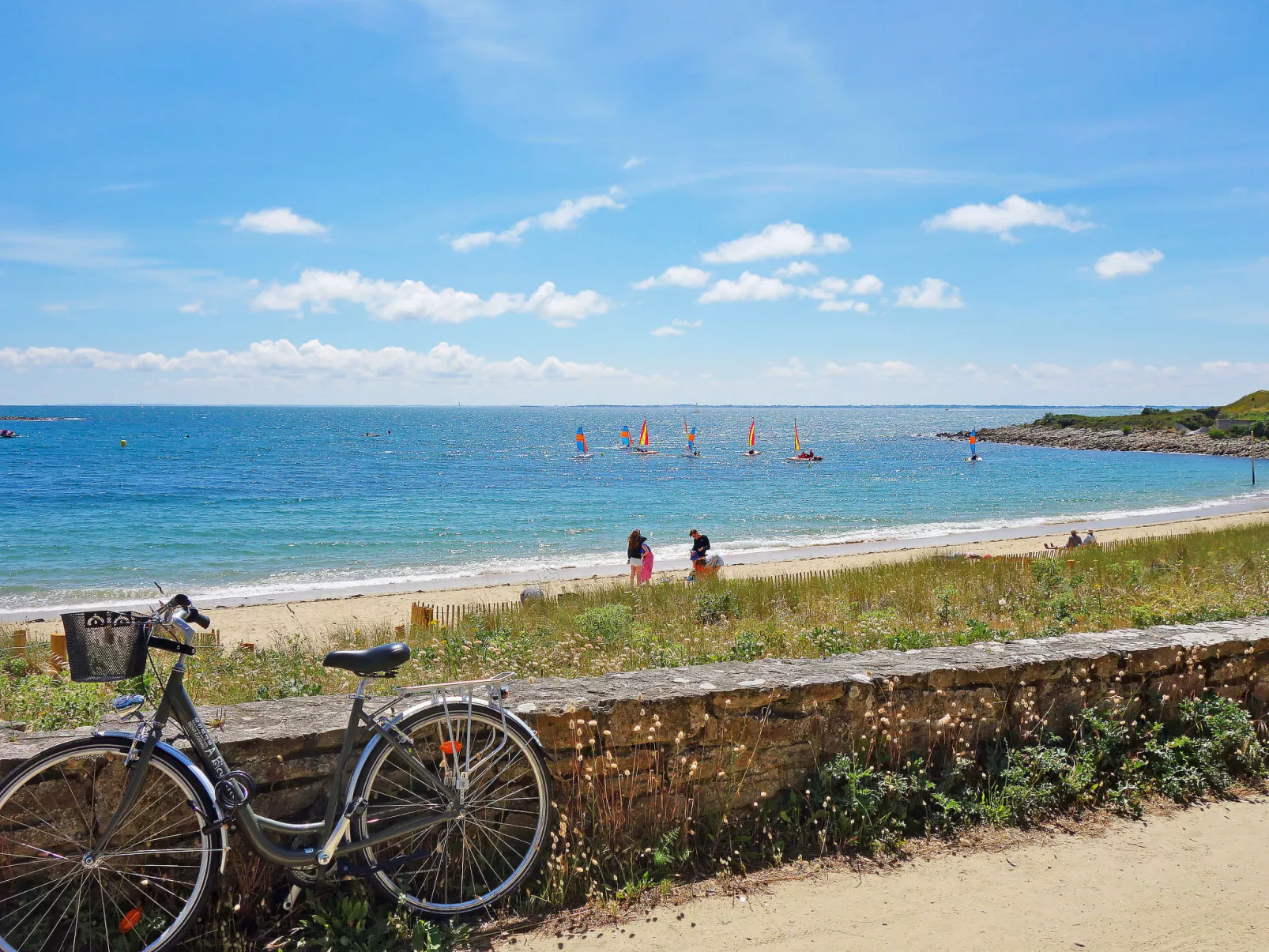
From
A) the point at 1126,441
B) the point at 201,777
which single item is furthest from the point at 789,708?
the point at 1126,441

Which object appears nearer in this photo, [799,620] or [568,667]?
[568,667]

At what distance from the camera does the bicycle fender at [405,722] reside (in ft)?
8.98

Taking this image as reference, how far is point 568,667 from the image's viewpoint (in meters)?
5.54

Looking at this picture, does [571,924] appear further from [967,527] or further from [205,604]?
[967,527]

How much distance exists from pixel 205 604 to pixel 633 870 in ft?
61.9

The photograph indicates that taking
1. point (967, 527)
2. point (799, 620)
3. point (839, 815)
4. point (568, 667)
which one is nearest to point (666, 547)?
point (967, 527)

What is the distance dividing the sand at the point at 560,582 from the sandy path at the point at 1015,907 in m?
8.95

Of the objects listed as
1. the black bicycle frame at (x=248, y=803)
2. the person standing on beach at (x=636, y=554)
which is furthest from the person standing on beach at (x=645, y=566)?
the black bicycle frame at (x=248, y=803)

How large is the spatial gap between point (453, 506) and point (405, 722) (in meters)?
40.3

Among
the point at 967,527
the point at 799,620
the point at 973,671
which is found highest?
the point at 973,671

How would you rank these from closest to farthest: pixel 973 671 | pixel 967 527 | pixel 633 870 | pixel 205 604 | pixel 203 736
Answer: pixel 203 736, pixel 633 870, pixel 973 671, pixel 205 604, pixel 967 527

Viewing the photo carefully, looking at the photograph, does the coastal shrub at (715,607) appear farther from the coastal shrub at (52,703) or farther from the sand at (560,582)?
the coastal shrub at (52,703)

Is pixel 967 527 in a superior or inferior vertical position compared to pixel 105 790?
inferior

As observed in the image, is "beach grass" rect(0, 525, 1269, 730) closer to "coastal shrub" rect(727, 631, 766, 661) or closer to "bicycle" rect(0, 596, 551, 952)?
"coastal shrub" rect(727, 631, 766, 661)
